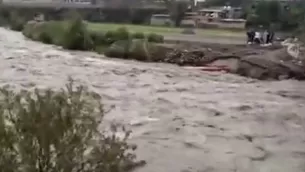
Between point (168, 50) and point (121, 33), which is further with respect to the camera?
point (121, 33)

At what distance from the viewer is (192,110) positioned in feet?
26.7

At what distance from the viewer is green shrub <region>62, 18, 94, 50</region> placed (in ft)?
56.2

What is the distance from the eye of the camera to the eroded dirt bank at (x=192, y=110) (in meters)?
5.83

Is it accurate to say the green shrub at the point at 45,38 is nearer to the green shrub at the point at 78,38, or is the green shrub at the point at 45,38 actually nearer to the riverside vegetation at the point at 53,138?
the green shrub at the point at 78,38

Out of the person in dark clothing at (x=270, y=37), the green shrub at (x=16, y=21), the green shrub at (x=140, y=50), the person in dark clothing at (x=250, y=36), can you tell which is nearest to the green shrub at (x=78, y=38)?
the green shrub at (x=140, y=50)

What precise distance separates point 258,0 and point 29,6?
8.98 meters

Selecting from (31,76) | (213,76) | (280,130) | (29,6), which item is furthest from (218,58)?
(29,6)

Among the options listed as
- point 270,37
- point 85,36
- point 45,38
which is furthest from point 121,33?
point 270,37

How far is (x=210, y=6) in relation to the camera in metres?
15.4

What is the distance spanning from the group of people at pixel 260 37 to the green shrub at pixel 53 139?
11.4 m

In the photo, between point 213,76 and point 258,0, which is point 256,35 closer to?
point 258,0

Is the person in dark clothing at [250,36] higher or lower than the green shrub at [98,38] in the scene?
higher

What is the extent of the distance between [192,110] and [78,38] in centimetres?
962

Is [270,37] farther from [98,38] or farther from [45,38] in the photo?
[45,38]
